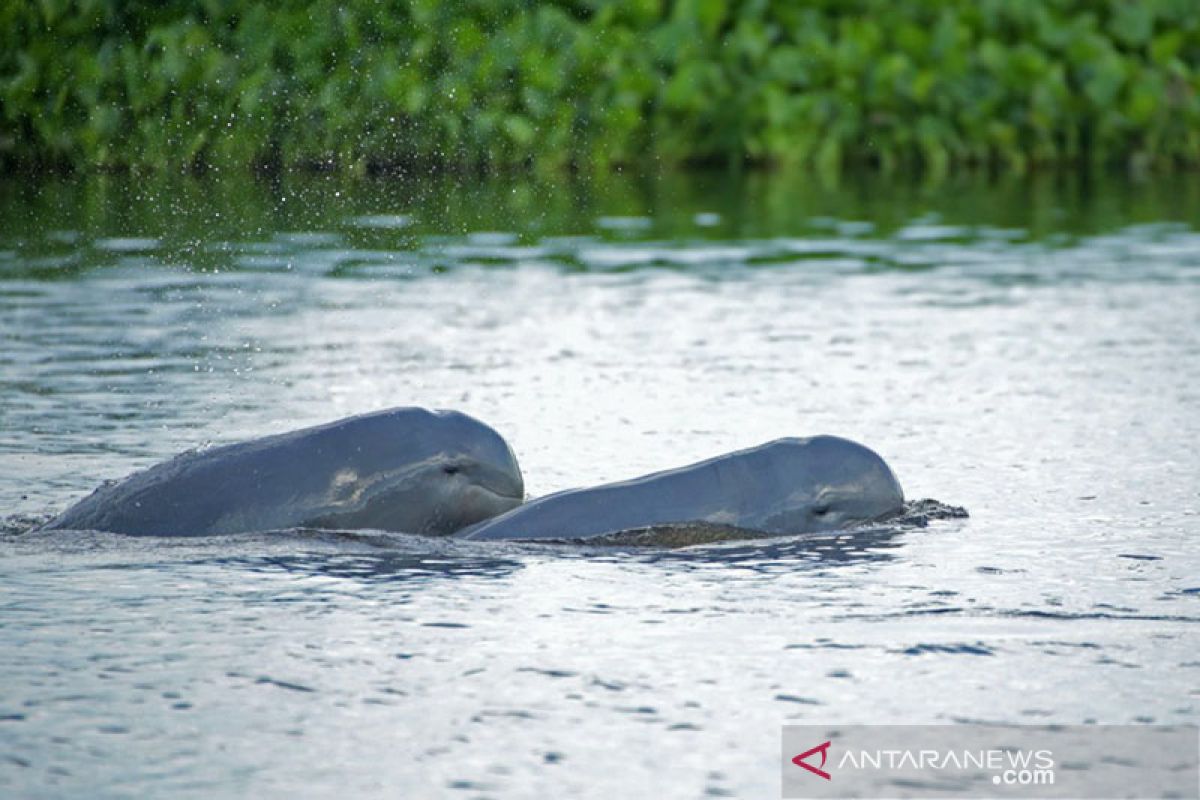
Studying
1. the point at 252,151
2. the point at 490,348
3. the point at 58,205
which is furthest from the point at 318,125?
the point at 490,348

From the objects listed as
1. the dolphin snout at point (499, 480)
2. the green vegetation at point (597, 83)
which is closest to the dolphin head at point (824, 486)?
the dolphin snout at point (499, 480)

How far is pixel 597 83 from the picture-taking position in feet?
95.1

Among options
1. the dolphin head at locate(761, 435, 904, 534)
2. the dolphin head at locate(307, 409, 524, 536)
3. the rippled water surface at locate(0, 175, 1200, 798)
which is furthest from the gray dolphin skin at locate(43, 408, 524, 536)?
the dolphin head at locate(761, 435, 904, 534)

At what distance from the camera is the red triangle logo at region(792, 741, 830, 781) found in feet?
17.9

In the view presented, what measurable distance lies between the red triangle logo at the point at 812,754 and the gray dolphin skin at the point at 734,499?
7.51ft

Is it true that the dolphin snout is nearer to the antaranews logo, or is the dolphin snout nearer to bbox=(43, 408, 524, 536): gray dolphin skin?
bbox=(43, 408, 524, 536): gray dolphin skin

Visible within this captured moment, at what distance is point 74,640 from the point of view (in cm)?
662

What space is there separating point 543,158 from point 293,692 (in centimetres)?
2247

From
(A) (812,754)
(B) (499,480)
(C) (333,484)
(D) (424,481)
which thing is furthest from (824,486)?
(A) (812,754)

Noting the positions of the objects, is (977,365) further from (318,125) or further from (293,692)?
(318,125)

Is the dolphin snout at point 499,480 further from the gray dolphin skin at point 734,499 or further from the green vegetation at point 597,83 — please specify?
the green vegetation at point 597,83

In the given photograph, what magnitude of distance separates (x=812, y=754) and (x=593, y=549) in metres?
2.27

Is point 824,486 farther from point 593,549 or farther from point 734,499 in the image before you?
point 593,549

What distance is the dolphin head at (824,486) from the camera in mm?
7996
